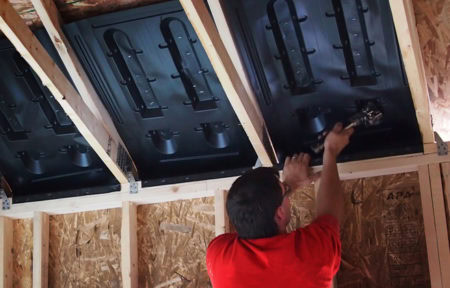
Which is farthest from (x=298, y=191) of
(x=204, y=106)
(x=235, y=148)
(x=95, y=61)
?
(x=95, y=61)

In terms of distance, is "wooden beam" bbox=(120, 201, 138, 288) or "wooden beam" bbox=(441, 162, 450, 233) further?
"wooden beam" bbox=(120, 201, 138, 288)

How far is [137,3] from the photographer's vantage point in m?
2.88

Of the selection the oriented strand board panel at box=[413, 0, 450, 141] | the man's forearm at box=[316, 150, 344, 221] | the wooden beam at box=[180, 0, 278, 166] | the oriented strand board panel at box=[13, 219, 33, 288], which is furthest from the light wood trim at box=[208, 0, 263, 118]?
the oriented strand board panel at box=[13, 219, 33, 288]

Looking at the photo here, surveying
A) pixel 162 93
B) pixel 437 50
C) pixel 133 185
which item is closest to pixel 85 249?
pixel 133 185

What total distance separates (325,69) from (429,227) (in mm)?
793

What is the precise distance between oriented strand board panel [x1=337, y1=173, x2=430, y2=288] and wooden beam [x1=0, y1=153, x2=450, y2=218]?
0.22ft

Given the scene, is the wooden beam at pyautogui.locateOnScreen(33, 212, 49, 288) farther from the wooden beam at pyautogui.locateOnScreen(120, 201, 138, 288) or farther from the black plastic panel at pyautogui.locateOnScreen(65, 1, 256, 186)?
the black plastic panel at pyautogui.locateOnScreen(65, 1, 256, 186)

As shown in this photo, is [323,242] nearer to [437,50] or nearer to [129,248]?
[437,50]

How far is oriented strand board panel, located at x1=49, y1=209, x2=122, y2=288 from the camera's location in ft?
11.4

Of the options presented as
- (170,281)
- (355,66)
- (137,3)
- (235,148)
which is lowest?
(170,281)

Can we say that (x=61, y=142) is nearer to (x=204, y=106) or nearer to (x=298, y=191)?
(x=204, y=106)

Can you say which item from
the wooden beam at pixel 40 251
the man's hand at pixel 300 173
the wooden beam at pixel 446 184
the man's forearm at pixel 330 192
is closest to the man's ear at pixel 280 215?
the man's forearm at pixel 330 192

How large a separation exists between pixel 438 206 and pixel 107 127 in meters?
1.56

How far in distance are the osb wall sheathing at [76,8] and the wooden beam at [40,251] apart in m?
1.08
